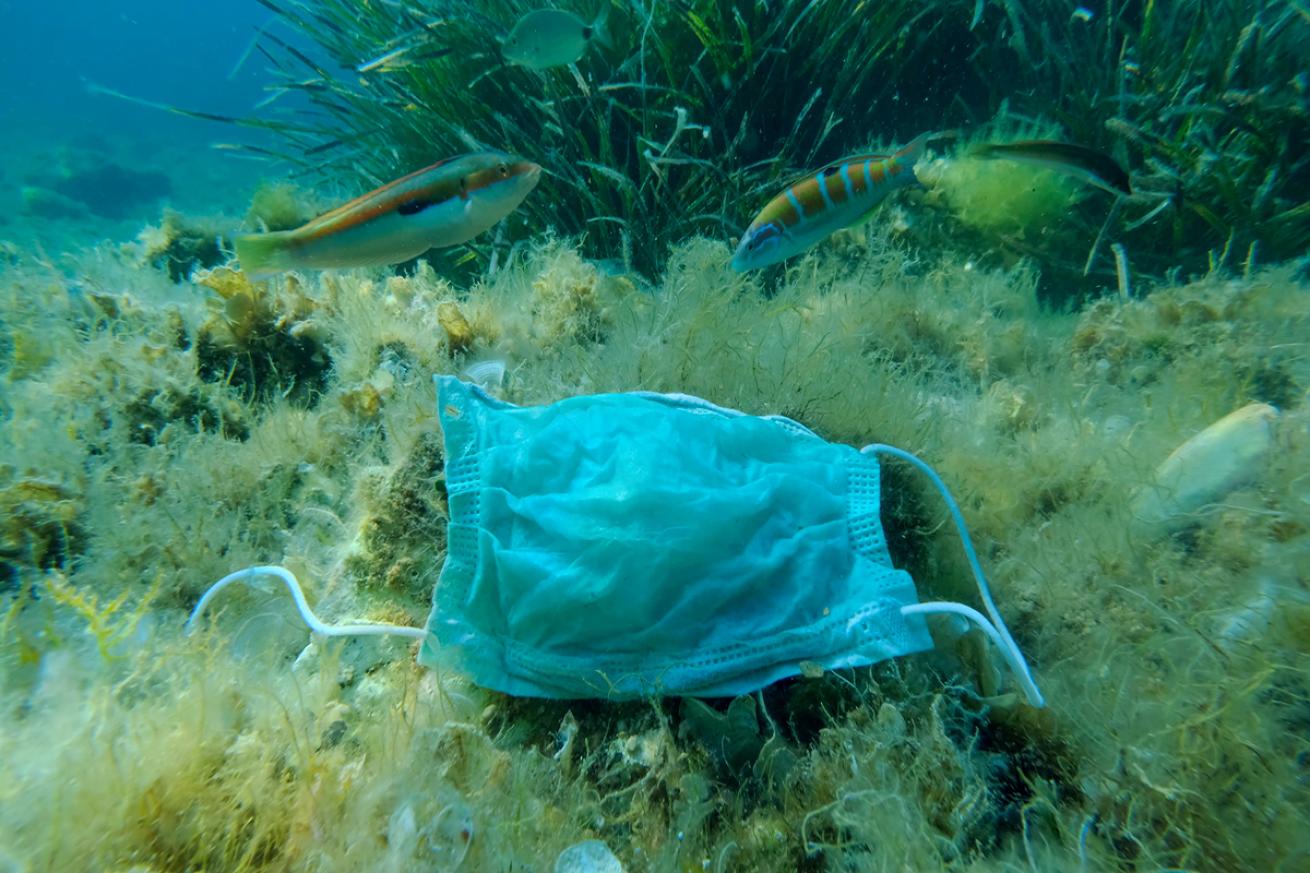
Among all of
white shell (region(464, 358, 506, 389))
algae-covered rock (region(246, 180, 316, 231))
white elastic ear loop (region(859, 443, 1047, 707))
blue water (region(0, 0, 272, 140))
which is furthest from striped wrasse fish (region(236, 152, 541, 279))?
blue water (region(0, 0, 272, 140))

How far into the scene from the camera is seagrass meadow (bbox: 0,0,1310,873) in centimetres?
152

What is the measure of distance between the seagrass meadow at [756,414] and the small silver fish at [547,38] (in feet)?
2.80

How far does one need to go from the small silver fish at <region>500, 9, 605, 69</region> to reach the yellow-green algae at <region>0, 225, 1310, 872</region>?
1.81 m

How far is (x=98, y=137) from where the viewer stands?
117 feet

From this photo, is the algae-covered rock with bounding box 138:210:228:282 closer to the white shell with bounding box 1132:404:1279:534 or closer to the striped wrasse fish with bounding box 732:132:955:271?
the striped wrasse fish with bounding box 732:132:955:271

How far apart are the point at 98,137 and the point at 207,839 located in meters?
49.8

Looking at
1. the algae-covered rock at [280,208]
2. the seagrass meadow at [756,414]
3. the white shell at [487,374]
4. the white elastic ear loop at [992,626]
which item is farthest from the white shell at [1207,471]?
the algae-covered rock at [280,208]

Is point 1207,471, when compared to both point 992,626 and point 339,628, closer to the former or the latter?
point 992,626

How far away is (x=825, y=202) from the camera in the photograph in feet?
11.0

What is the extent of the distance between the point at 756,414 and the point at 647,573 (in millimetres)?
1110

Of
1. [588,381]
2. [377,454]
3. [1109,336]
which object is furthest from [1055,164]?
[377,454]

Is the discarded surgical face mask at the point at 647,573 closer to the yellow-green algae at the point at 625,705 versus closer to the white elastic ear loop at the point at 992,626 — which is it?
the white elastic ear loop at the point at 992,626

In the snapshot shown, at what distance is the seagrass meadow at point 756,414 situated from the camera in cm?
152

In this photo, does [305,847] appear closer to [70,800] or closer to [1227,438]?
[70,800]
